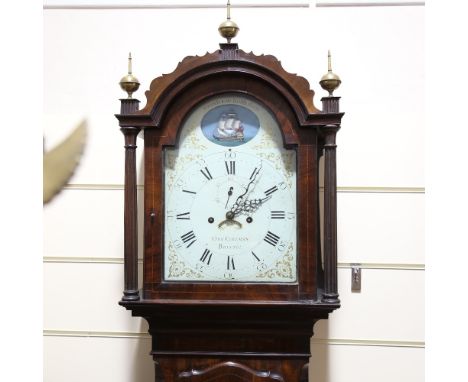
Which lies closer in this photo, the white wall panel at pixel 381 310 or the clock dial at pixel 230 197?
the clock dial at pixel 230 197

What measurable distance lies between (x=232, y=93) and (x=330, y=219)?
38 cm

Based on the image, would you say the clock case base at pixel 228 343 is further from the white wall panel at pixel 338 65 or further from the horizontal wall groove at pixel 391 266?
the white wall panel at pixel 338 65

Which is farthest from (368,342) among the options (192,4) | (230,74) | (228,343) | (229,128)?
(192,4)

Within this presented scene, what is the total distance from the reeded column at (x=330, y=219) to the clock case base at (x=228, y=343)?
7 cm

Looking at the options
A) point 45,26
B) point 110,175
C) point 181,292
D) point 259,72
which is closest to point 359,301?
point 181,292

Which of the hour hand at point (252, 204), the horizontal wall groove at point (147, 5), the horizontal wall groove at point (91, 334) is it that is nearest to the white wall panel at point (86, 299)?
the horizontal wall groove at point (91, 334)

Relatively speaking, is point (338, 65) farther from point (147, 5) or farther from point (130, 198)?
point (130, 198)

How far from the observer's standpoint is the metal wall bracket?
122 cm

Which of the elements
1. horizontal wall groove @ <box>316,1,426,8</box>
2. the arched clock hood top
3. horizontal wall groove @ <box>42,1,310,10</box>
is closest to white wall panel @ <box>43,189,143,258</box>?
the arched clock hood top

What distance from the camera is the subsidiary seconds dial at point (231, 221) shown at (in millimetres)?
1019

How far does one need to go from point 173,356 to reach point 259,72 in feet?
2.32

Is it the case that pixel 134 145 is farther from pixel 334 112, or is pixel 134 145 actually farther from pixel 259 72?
pixel 334 112

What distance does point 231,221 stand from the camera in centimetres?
103

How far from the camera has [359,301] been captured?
1229 millimetres
